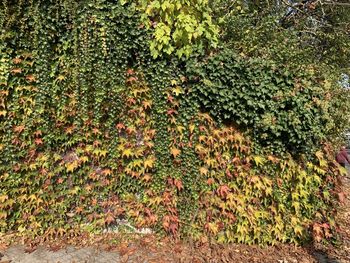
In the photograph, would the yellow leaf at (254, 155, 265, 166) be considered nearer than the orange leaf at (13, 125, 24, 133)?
No

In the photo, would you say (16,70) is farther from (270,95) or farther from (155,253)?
(270,95)


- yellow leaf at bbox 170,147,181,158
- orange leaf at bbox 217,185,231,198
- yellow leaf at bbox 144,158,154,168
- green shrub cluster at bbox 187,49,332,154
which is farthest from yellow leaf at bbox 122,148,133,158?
orange leaf at bbox 217,185,231,198

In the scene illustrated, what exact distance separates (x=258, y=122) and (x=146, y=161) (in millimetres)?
1648

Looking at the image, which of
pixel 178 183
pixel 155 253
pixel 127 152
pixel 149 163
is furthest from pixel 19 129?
pixel 155 253

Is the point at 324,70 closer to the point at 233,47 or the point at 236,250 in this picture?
the point at 233,47

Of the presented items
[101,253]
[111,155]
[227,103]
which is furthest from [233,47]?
[101,253]

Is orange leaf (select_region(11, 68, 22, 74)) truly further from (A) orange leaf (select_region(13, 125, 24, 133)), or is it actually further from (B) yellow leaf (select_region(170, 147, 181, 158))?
(B) yellow leaf (select_region(170, 147, 181, 158))

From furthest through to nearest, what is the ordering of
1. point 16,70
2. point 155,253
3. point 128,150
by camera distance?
point 128,150
point 155,253
point 16,70

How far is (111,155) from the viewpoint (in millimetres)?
3846

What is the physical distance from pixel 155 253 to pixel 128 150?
147 centimetres

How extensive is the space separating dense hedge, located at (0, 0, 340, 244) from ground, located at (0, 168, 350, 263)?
19cm

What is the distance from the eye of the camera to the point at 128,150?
150 inches

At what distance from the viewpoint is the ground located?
3557 millimetres

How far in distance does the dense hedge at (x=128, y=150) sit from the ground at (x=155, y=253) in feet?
0.61
